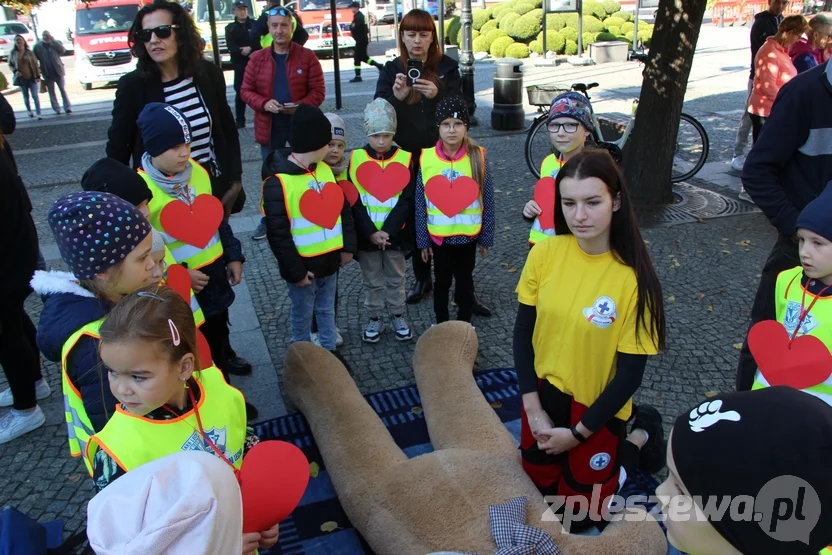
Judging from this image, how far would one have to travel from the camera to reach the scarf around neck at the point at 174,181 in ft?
9.91

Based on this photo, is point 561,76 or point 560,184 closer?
point 560,184

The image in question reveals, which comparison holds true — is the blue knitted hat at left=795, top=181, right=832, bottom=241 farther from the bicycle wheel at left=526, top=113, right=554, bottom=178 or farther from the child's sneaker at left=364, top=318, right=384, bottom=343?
the bicycle wheel at left=526, top=113, right=554, bottom=178

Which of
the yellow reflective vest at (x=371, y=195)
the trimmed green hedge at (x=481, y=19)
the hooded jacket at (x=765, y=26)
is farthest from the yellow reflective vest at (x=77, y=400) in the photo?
the trimmed green hedge at (x=481, y=19)

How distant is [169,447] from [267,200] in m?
1.94

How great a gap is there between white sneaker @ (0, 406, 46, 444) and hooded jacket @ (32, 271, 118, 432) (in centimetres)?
172

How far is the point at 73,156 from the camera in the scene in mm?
10047

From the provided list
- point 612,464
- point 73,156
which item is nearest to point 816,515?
point 612,464

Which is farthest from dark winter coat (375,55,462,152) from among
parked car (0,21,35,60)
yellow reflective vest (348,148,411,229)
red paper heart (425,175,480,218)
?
parked car (0,21,35,60)

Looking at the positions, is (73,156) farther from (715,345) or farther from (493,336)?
(715,345)

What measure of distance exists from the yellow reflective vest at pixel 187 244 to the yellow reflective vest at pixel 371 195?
3.35 feet

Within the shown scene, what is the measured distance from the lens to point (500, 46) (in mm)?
20656

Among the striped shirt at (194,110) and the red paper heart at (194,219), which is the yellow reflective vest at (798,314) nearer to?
the red paper heart at (194,219)

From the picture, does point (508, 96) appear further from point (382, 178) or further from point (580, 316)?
point (580, 316)

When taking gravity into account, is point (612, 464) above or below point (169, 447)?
below
